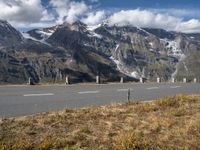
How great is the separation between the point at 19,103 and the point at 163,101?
6402mm

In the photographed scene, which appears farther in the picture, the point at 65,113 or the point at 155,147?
the point at 65,113

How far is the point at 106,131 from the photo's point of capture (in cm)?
957

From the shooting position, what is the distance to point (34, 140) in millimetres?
8328

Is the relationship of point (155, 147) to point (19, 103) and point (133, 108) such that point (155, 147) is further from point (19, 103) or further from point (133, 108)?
point (19, 103)

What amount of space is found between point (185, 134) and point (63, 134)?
3.14 metres

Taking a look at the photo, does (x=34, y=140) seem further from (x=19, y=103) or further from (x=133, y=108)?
(x=19, y=103)

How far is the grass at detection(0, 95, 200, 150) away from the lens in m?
8.15

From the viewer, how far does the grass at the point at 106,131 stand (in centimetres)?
815

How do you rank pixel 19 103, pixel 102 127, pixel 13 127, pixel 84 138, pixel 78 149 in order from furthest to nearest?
pixel 19 103 < pixel 102 127 < pixel 13 127 < pixel 84 138 < pixel 78 149

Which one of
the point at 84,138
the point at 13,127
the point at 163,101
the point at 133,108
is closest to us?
the point at 84,138

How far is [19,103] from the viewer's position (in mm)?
16406

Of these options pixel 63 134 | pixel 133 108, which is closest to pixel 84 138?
pixel 63 134

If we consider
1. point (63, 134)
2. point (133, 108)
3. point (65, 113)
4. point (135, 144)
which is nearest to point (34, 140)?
point (63, 134)

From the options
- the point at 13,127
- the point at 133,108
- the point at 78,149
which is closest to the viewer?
the point at 78,149
